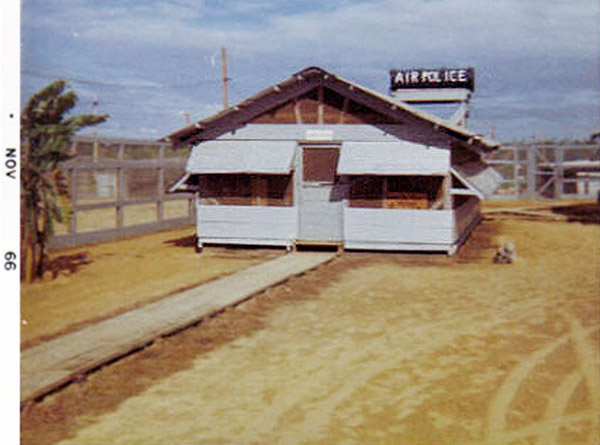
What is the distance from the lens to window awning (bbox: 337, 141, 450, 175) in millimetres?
15109

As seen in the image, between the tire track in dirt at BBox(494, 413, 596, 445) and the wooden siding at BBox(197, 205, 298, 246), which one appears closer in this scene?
the tire track in dirt at BBox(494, 413, 596, 445)

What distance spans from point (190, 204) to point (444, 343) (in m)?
13.2

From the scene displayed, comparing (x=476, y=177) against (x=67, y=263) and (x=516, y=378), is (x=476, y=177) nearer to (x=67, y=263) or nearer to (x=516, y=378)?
(x=67, y=263)

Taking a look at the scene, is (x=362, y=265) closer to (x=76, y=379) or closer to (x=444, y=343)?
(x=444, y=343)

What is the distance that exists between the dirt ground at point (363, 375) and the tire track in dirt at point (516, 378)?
15 mm

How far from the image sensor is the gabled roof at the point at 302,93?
49.5 ft

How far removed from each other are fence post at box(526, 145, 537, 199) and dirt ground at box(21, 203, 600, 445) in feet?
61.9

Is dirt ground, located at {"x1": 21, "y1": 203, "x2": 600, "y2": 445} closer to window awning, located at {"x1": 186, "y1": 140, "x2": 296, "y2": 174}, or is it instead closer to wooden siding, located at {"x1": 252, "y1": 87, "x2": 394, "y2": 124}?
window awning, located at {"x1": 186, "y1": 140, "x2": 296, "y2": 174}

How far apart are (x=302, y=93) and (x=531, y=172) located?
1778cm

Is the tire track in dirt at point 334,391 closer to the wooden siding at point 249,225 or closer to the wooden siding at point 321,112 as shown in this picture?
the wooden siding at point 249,225

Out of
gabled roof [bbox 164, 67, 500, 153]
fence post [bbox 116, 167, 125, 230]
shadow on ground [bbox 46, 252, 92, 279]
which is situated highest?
gabled roof [bbox 164, 67, 500, 153]

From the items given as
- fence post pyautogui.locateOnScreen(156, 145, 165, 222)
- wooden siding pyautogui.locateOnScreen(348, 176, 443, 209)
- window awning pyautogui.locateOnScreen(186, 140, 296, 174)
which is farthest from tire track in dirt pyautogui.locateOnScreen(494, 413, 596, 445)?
fence post pyautogui.locateOnScreen(156, 145, 165, 222)

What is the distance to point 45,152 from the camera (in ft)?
40.2

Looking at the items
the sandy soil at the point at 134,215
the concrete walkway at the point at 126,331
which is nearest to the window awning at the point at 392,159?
the concrete walkway at the point at 126,331
